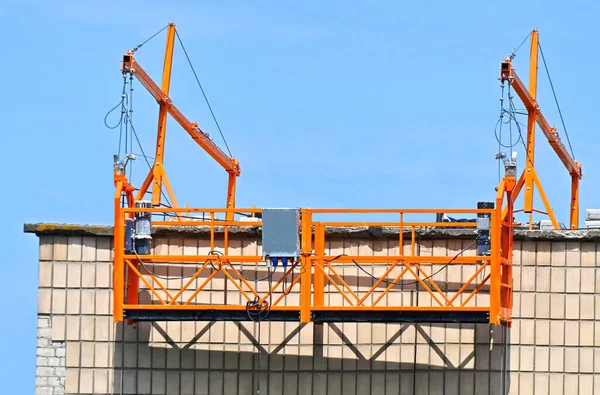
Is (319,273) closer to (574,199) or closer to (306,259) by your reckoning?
(306,259)

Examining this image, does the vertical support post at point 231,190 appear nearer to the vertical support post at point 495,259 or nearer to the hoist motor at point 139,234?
the hoist motor at point 139,234

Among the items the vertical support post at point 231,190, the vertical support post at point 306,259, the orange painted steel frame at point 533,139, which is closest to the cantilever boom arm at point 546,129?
the orange painted steel frame at point 533,139

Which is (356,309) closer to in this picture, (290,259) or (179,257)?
(290,259)

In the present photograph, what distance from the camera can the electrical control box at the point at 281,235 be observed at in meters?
27.4

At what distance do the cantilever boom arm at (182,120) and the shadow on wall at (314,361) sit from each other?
21.5 m

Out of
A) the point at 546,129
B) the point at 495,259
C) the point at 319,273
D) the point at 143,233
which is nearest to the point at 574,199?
the point at 546,129

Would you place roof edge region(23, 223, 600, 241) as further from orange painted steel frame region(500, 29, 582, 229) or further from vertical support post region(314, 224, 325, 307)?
orange painted steel frame region(500, 29, 582, 229)

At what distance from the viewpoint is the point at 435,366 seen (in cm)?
2848

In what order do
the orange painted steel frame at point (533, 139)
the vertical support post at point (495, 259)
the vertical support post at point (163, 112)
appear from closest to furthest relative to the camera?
the vertical support post at point (495, 259) < the orange painted steel frame at point (533, 139) < the vertical support post at point (163, 112)

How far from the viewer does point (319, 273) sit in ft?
92.2

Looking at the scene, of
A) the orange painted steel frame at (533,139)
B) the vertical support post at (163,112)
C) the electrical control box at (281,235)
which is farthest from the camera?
the vertical support post at (163,112)

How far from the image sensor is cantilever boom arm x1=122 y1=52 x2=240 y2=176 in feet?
164

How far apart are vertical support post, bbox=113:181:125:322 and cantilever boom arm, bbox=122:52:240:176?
21.7 m

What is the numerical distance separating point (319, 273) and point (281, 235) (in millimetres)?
1195
